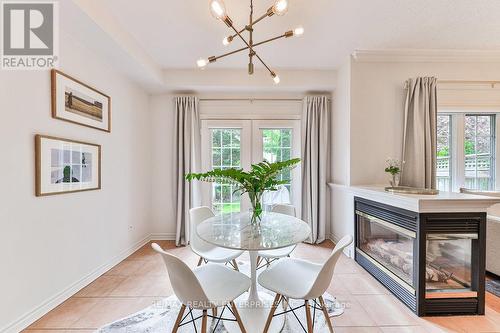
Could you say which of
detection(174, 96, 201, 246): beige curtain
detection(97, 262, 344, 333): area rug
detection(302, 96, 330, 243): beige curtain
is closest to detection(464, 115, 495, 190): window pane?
detection(302, 96, 330, 243): beige curtain

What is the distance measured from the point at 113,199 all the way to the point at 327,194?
3.03 meters

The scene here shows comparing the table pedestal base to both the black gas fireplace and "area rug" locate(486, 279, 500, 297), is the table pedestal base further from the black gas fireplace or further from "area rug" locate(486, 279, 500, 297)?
"area rug" locate(486, 279, 500, 297)

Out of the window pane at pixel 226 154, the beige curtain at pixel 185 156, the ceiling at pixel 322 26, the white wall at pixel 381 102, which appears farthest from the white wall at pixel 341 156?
the beige curtain at pixel 185 156

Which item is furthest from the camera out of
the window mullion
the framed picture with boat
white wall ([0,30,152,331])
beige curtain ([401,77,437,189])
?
the window mullion

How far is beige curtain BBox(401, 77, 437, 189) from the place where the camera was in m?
2.76

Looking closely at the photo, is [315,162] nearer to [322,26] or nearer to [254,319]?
[322,26]

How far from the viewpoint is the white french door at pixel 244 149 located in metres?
3.69

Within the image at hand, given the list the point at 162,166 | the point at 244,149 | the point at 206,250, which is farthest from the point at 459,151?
the point at 162,166

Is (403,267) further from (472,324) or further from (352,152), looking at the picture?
(352,152)

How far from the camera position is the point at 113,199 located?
2.80m

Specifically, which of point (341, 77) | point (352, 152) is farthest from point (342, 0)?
point (352, 152)

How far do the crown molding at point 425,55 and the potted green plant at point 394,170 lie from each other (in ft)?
4.24

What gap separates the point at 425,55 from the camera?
2861mm

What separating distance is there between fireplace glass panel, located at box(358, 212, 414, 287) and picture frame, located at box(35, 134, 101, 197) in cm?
305
